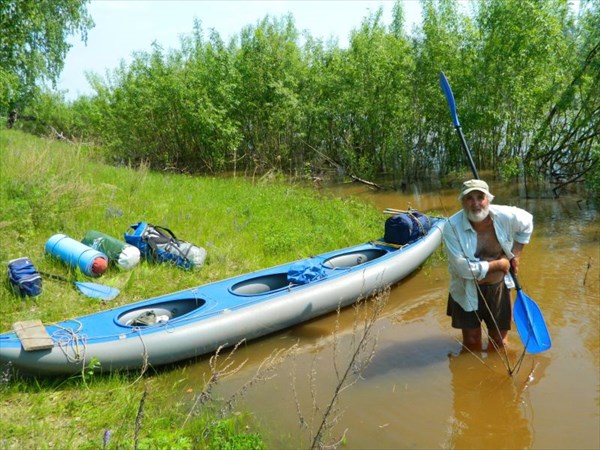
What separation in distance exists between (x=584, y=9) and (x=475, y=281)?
8.46 m

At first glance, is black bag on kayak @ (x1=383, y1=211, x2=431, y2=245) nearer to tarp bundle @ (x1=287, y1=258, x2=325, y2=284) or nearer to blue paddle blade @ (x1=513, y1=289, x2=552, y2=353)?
tarp bundle @ (x1=287, y1=258, x2=325, y2=284)

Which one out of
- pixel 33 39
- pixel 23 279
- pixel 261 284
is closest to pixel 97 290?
pixel 23 279

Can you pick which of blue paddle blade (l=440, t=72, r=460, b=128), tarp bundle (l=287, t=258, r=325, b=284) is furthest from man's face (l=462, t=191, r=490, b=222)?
tarp bundle (l=287, t=258, r=325, b=284)

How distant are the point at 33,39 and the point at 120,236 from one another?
1011cm

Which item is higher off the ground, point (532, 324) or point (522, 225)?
point (522, 225)

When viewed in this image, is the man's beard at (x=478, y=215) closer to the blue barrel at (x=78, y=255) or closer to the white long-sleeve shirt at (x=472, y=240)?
the white long-sleeve shirt at (x=472, y=240)

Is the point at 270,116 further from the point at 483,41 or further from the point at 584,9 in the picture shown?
the point at 584,9

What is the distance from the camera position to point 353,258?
6285mm

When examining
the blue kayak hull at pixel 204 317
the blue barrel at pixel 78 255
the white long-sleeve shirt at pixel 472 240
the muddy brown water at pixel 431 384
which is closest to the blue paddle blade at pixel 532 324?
the muddy brown water at pixel 431 384

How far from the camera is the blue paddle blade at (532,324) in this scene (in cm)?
422

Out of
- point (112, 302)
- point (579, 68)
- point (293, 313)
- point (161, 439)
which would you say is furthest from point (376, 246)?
point (579, 68)

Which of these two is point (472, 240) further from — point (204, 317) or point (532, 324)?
point (204, 317)

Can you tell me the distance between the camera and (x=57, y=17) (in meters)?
14.1

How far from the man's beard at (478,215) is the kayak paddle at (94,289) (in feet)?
11.2
